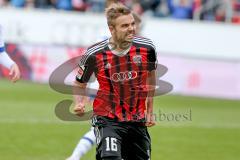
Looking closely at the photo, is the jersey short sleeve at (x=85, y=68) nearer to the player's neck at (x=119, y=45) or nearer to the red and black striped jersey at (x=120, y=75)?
the red and black striped jersey at (x=120, y=75)

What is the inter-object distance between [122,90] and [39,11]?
16.0 metres

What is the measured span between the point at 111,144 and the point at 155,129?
7.61 metres

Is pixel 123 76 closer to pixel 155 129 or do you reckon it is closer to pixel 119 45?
pixel 119 45

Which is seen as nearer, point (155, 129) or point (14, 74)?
point (14, 74)

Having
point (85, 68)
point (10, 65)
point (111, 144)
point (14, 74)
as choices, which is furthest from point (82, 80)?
point (10, 65)

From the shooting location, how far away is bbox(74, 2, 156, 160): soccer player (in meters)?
7.02

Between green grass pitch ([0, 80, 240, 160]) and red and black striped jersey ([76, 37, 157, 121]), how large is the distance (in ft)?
9.90

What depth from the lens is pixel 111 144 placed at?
22.6 feet

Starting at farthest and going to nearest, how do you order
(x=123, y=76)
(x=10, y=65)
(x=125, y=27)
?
(x=10, y=65), (x=123, y=76), (x=125, y=27)

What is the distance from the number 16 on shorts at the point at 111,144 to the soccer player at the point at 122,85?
0.04 ft

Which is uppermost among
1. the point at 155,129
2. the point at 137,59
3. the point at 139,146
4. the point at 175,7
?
the point at 137,59

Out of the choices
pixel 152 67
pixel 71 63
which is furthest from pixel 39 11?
pixel 152 67

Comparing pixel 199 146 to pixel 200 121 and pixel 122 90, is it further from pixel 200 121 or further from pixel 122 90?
pixel 122 90

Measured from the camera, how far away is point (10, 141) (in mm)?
11531
